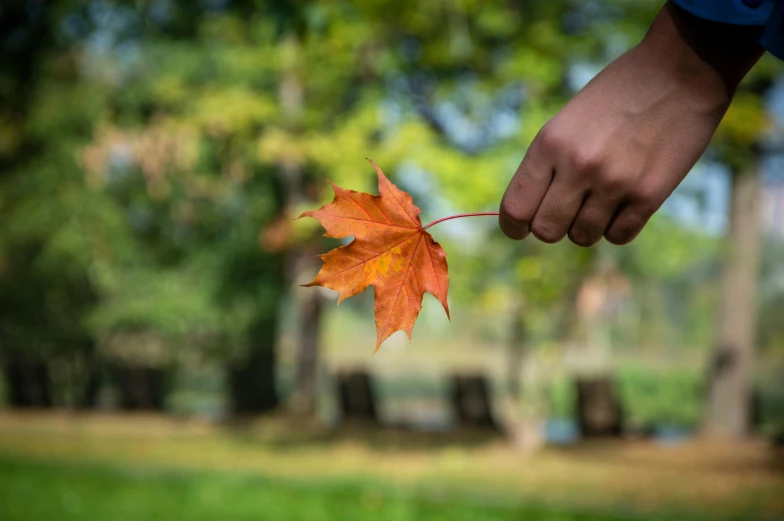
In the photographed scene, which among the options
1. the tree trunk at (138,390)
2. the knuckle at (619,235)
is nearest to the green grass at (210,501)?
the knuckle at (619,235)

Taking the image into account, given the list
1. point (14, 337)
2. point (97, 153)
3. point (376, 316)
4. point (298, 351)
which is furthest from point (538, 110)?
point (14, 337)

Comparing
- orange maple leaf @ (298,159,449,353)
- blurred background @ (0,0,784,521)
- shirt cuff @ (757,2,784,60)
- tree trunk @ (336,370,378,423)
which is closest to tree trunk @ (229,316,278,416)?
blurred background @ (0,0,784,521)

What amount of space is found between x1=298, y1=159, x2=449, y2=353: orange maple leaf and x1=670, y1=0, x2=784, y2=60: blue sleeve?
444mm

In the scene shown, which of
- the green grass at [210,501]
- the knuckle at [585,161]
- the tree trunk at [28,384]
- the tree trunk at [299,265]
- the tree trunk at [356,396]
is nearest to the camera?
the knuckle at [585,161]

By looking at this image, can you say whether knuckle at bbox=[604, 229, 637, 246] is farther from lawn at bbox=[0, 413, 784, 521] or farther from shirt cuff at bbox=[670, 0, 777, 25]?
lawn at bbox=[0, 413, 784, 521]

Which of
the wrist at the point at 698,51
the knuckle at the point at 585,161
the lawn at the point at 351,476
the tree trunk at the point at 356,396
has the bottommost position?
the lawn at the point at 351,476

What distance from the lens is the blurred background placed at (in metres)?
9.77

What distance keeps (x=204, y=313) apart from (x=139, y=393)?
8.36ft

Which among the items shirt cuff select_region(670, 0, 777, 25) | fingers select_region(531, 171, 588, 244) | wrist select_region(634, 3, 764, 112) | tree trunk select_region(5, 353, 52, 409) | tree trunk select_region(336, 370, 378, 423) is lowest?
tree trunk select_region(336, 370, 378, 423)

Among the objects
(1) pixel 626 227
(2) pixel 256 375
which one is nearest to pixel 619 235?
(1) pixel 626 227

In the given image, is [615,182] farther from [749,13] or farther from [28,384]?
[28,384]

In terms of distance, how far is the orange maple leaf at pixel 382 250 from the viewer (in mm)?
1327

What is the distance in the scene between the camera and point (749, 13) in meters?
1.15

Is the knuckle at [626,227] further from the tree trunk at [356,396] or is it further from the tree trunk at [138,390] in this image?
the tree trunk at [138,390]
